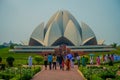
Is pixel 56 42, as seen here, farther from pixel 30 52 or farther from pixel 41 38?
pixel 30 52

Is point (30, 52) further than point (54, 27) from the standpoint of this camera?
No

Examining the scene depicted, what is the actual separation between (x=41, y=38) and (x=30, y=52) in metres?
6.03

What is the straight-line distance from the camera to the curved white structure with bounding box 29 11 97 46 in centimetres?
4769

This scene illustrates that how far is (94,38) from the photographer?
49.3 m

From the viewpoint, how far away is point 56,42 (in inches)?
1903

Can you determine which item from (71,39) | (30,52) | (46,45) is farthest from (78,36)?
(30,52)

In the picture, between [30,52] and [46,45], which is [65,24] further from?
[30,52]

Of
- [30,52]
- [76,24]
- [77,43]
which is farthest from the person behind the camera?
[76,24]

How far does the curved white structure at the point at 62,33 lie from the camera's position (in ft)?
156

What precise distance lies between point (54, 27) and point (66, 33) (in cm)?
218

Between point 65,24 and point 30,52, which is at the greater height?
point 65,24

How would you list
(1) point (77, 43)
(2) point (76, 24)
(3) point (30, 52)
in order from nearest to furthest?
(3) point (30, 52)
(1) point (77, 43)
(2) point (76, 24)

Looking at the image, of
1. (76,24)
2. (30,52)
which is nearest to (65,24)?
(76,24)

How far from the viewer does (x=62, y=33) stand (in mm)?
48750
